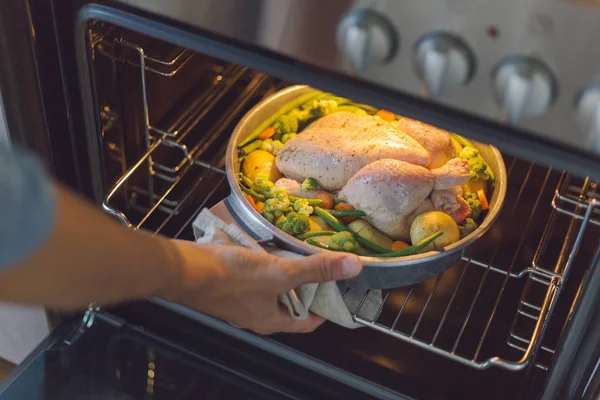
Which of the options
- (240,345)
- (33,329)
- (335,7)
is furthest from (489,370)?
(33,329)

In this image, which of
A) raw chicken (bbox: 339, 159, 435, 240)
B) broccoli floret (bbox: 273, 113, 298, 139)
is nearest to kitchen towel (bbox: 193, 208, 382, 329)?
raw chicken (bbox: 339, 159, 435, 240)

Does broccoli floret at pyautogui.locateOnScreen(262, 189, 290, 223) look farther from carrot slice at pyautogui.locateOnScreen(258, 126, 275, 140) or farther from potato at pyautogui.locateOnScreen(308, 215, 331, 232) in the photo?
carrot slice at pyautogui.locateOnScreen(258, 126, 275, 140)

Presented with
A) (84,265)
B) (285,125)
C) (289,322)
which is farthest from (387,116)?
(84,265)

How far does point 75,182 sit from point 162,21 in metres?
0.37

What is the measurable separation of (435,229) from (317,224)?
161mm

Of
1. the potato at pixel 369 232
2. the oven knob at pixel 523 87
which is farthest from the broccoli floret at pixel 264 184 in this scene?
the oven knob at pixel 523 87

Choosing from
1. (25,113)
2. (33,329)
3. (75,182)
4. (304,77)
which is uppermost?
(304,77)

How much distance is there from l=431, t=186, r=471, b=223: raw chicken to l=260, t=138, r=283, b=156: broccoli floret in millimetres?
248

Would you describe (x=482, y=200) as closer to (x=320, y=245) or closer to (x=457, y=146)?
(x=457, y=146)

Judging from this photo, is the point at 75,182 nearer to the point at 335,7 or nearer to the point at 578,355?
the point at 335,7

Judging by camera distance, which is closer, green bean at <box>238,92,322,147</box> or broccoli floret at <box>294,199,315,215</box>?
broccoli floret at <box>294,199,315,215</box>

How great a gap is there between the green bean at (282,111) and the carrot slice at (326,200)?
0.15 m

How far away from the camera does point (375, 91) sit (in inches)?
31.3

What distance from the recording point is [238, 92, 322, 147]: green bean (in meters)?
1.15
